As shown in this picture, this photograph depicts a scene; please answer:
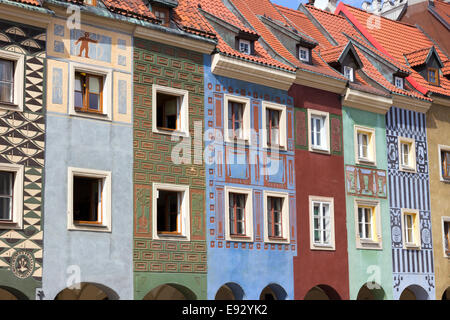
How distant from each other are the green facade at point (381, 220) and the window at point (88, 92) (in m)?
9.60

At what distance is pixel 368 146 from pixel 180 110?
8.27 m

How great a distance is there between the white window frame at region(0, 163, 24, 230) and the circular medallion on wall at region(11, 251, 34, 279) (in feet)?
2.04

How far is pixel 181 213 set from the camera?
955 inches

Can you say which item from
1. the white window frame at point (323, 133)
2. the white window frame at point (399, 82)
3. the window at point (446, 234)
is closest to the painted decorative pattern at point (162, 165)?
the white window frame at point (323, 133)

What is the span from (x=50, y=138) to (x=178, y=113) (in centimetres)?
451

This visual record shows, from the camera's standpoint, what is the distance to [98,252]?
72.2 feet

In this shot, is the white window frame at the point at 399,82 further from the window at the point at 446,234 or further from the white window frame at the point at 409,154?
the window at the point at 446,234

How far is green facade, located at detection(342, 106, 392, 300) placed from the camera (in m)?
28.8

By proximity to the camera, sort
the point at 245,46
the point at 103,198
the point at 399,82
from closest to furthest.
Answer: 1. the point at 103,198
2. the point at 245,46
3. the point at 399,82

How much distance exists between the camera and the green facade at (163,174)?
23.1 metres

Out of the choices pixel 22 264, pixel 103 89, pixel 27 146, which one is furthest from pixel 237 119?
pixel 22 264

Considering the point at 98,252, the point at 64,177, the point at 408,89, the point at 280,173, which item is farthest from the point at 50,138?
the point at 408,89

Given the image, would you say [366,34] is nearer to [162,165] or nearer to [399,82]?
[399,82]
